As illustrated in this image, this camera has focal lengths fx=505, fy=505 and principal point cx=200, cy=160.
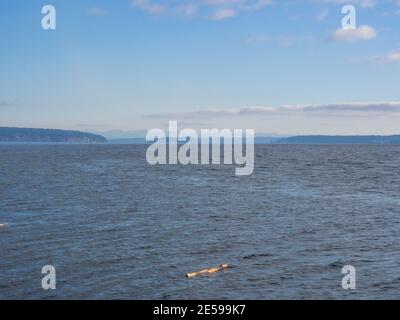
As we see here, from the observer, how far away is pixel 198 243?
156 ft

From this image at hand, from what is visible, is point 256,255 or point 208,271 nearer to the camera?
point 208,271

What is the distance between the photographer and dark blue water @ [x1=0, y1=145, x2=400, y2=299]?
115 ft

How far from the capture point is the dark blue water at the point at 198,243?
34.9 meters

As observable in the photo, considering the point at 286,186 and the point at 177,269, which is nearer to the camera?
the point at 177,269

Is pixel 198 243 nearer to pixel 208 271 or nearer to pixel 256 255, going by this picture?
pixel 256 255

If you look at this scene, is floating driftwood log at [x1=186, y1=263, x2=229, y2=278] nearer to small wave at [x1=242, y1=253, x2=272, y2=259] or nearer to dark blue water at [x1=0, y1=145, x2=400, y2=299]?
dark blue water at [x1=0, y1=145, x2=400, y2=299]

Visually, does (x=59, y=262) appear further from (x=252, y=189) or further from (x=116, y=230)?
(x=252, y=189)

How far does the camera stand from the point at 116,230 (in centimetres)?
5297

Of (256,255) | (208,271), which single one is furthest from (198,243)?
(208,271)

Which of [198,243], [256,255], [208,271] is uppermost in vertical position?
[198,243]

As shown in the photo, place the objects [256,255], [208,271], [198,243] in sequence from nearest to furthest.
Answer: [208,271]
[256,255]
[198,243]

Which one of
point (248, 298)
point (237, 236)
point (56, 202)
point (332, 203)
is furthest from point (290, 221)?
point (56, 202)
